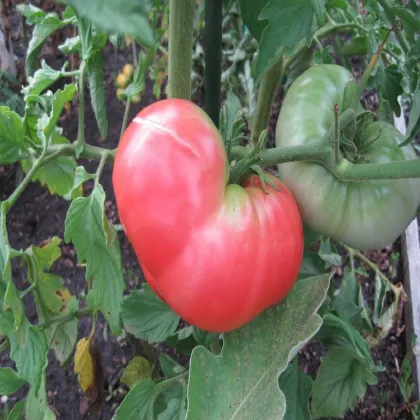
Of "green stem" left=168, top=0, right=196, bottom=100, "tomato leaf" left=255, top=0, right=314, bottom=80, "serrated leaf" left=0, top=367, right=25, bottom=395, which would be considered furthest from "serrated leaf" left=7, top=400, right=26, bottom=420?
"tomato leaf" left=255, top=0, right=314, bottom=80

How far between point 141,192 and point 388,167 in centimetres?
25

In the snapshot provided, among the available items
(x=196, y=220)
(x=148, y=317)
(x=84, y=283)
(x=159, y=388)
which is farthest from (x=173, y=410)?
(x=84, y=283)

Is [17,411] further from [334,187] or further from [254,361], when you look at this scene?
[334,187]

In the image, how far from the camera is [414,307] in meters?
1.44

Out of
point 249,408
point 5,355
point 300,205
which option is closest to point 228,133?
point 300,205

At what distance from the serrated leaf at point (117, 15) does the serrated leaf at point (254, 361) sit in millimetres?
326

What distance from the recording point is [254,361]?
58cm

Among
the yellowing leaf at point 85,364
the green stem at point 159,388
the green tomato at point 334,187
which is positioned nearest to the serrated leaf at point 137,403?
the green stem at point 159,388

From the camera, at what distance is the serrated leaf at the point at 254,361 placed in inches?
20.8

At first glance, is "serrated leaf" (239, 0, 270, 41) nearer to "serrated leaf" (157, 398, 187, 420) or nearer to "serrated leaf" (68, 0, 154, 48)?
"serrated leaf" (68, 0, 154, 48)

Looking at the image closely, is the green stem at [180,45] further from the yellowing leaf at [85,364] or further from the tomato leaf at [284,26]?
the yellowing leaf at [85,364]

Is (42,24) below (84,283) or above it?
above

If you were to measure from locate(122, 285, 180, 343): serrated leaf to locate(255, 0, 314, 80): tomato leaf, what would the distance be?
0.46m

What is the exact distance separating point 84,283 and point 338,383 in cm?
82
